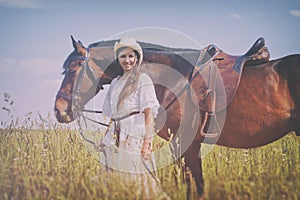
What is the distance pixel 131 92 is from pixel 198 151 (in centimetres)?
68

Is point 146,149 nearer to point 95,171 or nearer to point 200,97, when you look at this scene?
point 95,171

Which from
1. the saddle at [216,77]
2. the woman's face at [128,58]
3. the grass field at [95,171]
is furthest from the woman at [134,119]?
the saddle at [216,77]

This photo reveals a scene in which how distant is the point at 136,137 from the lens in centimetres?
243

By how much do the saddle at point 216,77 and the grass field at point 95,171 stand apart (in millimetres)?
327

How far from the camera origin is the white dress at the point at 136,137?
2406 millimetres

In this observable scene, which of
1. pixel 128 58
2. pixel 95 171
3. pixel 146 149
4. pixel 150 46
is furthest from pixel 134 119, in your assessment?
pixel 150 46

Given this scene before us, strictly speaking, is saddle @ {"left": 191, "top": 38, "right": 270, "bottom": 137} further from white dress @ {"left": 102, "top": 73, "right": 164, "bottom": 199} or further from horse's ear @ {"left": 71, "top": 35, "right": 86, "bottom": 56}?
horse's ear @ {"left": 71, "top": 35, "right": 86, "bottom": 56}

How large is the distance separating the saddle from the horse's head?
0.60m

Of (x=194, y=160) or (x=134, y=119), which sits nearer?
(x=134, y=119)

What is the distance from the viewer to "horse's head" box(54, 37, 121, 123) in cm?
269

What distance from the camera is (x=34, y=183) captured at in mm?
2449

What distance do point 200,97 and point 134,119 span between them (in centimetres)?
55

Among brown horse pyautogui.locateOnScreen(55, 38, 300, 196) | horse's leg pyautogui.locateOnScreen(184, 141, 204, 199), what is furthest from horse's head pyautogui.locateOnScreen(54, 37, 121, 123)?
horse's leg pyautogui.locateOnScreen(184, 141, 204, 199)

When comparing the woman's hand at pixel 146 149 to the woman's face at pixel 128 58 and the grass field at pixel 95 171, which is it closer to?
the grass field at pixel 95 171
